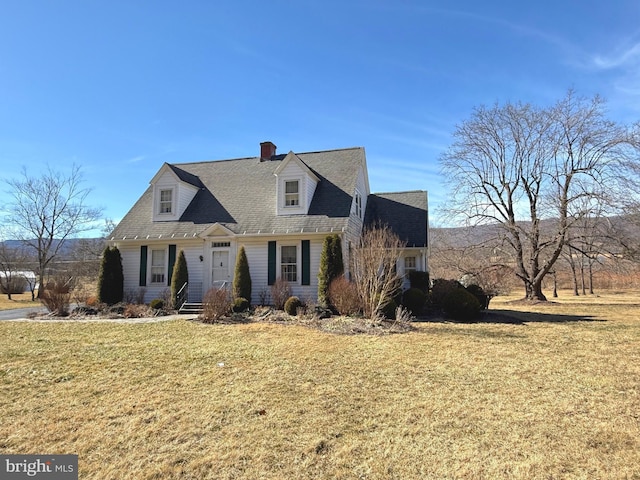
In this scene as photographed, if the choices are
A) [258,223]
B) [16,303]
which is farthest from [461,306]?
[16,303]

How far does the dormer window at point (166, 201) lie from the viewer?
60.5ft

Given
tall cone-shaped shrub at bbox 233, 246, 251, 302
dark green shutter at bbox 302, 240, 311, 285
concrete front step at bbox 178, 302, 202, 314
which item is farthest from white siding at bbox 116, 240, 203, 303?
dark green shutter at bbox 302, 240, 311, 285

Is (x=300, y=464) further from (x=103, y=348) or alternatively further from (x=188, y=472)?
(x=103, y=348)

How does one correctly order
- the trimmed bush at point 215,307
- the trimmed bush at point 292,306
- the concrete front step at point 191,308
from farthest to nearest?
the concrete front step at point 191,308 < the trimmed bush at point 292,306 < the trimmed bush at point 215,307

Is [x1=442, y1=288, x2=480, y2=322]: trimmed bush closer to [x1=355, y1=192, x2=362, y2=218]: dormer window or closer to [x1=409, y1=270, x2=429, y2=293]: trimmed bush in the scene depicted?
[x1=409, y1=270, x2=429, y2=293]: trimmed bush

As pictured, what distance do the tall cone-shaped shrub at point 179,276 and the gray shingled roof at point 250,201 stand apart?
1314mm

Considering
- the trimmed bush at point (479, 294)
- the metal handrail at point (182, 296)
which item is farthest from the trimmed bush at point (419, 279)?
the metal handrail at point (182, 296)

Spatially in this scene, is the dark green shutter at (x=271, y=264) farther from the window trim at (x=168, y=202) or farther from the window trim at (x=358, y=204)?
the window trim at (x=168, y=202)

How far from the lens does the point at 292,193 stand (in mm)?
17172

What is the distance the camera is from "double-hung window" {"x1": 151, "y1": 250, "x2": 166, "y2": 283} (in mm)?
17641

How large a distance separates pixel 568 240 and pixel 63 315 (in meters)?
26.1

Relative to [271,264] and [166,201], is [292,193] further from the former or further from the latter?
[166,201]

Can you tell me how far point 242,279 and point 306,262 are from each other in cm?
267

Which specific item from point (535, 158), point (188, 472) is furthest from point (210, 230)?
point (535, 158)
